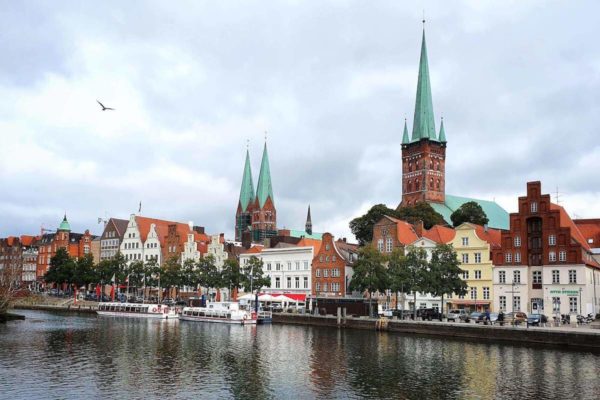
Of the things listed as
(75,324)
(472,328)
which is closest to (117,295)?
(75,324)

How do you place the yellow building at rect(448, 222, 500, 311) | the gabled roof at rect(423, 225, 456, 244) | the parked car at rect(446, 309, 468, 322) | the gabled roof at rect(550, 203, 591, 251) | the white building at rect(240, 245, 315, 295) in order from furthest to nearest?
the white building at rect(240, 245, 315, 295), the gabled roof at rect(423, 225, 456, 244), the yellow building at rect(448, 222, 500, 311), the gabled roof at rect(550, 203, 591, 251), the parked car at rect(446, 309, 468, 322)

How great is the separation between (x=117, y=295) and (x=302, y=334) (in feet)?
242

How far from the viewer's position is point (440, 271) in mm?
75750

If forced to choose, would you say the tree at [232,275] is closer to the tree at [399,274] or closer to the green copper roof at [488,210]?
the tree at [399,274]

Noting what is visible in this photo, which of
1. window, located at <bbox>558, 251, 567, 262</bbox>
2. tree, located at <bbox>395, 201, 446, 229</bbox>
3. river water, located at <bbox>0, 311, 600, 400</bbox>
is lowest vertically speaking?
river water, located at <bbox>0, 311, 600, 400</bbox>

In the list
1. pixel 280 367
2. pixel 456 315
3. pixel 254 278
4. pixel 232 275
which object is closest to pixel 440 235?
pixel 456 315

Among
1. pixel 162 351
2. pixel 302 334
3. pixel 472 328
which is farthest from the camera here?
pixel 302 334

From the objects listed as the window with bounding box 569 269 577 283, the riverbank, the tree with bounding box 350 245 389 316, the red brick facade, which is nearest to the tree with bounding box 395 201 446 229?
the tree with bounding box 350 245 389 316

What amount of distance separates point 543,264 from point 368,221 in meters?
42.8

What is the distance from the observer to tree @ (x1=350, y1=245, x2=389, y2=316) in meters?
80.3

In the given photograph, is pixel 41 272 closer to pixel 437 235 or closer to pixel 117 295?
pixel 117 295

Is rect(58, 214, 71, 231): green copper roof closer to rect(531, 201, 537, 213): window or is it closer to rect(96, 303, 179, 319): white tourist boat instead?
rect(96, 303, 179, 319): white tourist boat

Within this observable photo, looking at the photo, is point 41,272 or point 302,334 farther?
point 41,272

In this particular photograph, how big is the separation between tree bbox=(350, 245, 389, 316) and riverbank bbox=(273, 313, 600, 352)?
511 centimetres
